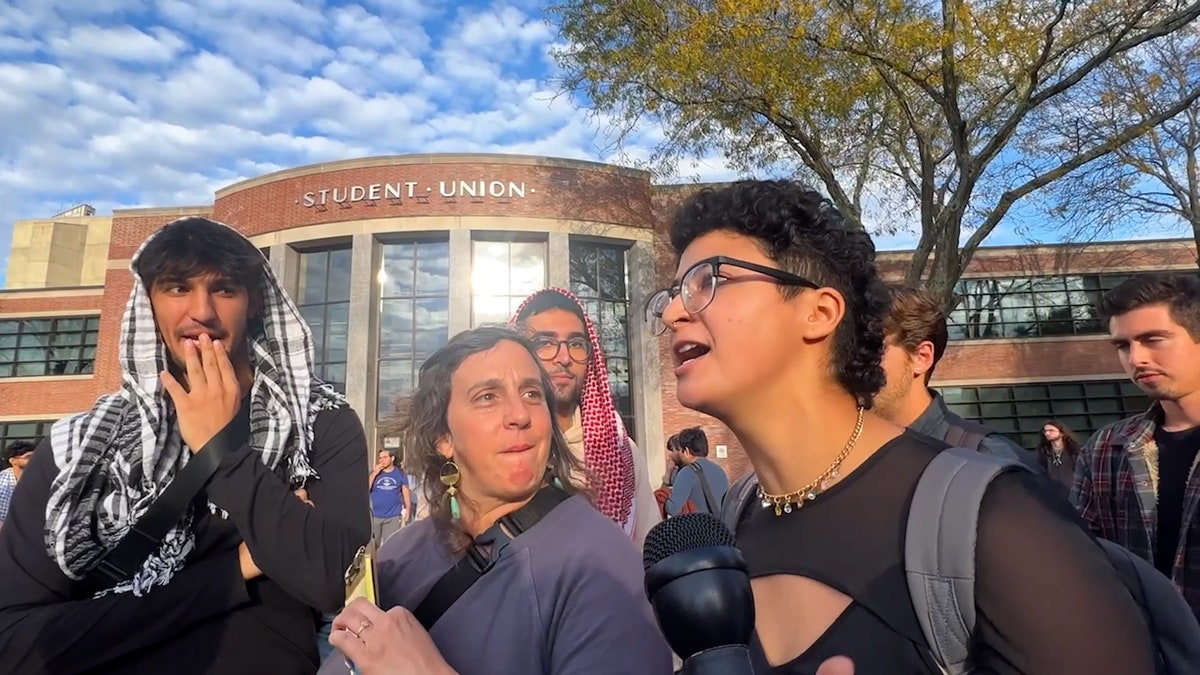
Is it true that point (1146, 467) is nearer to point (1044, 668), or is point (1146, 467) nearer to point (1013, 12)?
point (1044, 668)

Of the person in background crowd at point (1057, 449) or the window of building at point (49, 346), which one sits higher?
the window of building at point (49, 346)

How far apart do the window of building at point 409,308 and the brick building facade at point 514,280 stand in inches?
1.5

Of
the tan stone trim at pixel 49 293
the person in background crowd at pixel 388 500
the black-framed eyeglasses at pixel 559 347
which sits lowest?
the person in background crowd at pixel 388 500

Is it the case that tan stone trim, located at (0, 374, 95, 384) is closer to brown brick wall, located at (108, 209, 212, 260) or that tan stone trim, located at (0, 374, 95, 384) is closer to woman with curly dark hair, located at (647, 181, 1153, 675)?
brown brick wall, located at (108, 209, 212, 260)

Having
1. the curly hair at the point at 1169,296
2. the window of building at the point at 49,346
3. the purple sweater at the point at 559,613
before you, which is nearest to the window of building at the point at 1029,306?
the curly hair at the point at 1169,296

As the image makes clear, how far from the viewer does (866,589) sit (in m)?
1.20

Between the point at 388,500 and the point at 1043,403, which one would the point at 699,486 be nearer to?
the point at 388,500

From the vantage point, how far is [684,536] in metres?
0.93

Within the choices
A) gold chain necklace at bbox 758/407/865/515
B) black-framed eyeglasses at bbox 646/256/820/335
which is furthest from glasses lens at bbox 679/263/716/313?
gold chain necklace at bbox 758/407/865/515

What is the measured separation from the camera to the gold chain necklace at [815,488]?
1.43 m

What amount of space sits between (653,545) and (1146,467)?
3.16 meters

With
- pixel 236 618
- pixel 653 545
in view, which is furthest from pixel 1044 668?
pixel 236 618

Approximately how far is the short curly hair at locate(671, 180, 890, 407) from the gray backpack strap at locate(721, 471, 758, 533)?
1.14 feet

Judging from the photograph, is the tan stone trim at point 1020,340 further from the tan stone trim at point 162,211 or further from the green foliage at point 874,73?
the tan stone trim at point 162,211
